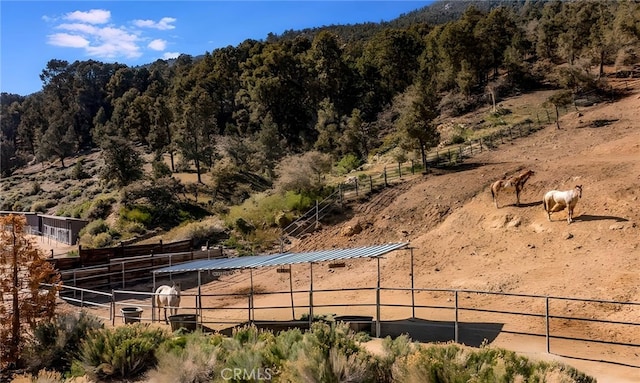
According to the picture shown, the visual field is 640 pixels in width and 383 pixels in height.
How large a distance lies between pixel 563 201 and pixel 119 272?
19.2 metres

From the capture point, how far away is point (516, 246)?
2064cm

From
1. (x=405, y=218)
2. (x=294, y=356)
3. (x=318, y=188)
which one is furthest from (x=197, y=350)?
(x=318, y=188)

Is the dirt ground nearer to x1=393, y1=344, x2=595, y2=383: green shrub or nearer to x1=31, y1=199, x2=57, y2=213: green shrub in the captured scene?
x1=393, y1=344, x2=595, y2=383: green shrub

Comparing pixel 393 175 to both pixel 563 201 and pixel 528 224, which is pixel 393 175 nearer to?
pixel 528 224

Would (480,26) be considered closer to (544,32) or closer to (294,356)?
(544,32)

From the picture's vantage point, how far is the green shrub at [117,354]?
10430 millimetres

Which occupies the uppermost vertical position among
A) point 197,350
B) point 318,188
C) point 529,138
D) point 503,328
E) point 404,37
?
point 404,37

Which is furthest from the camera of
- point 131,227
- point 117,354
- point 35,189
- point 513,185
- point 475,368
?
point 35,189

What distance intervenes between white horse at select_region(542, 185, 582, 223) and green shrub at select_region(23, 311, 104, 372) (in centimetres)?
1769

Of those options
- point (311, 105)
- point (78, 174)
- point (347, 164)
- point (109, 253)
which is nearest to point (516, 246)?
point (109, 253)

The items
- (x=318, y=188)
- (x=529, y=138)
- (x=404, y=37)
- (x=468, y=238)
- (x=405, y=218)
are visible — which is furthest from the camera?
(x=404, y=37)

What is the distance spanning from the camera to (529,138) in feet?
120

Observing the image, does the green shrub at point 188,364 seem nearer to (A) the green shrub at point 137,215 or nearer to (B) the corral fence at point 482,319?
(B) the corral fence at point 482,319

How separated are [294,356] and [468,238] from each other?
15260mm
